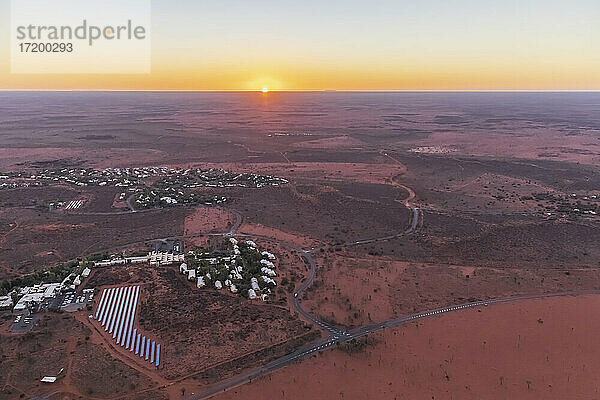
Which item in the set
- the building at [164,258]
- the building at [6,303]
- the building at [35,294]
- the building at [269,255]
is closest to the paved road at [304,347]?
the building at [269,255]

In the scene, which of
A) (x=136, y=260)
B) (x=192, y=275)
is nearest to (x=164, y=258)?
(x=136, y=260)

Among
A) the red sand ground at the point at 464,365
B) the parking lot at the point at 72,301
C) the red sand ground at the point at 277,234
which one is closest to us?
the red sand ground at the point at 464,365

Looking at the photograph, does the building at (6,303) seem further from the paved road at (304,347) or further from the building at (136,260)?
the paved road at (304,347)

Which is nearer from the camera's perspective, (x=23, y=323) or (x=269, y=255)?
(x=23, y=323)

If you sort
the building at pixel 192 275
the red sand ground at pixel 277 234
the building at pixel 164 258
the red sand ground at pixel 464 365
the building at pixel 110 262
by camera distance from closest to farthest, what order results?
the red sand ground at pixel 464 365, the building at pixel 192 275, the building at pixel 110 262, the building at pixel 164 258, the red sand ground at pixel 277 234

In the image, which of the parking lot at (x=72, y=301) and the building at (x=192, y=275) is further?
the building at (x=192, y=275)

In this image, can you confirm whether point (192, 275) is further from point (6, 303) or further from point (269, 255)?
point (6, 303)

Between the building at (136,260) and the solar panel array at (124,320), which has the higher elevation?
the building at (136,260)
